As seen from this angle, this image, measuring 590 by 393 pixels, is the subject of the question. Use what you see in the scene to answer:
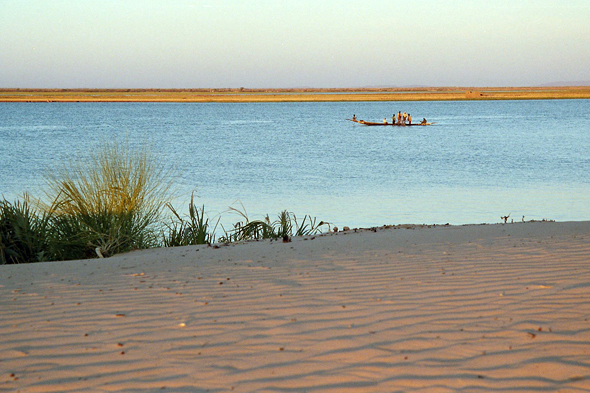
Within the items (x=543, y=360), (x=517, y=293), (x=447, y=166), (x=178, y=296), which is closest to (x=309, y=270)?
(x=178, y=296)

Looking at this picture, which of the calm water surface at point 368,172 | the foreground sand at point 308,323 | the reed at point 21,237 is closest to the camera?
the foreground sand at point 308,323

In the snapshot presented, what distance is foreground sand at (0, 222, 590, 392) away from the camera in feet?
12.6

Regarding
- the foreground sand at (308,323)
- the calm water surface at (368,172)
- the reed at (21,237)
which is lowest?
the calm water surface at (368,172)

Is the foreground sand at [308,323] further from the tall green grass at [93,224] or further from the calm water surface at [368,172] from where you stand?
the calm water surface at [368,172]

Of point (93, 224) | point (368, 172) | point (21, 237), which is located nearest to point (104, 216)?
point (93, 224)

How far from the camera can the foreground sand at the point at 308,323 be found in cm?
384

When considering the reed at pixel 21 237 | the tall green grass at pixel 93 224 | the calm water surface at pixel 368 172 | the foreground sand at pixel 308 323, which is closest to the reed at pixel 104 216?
the tall green grass at pixel 93 224

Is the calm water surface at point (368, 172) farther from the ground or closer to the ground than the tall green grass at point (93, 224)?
closer to the ground

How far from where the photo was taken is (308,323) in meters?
4.82

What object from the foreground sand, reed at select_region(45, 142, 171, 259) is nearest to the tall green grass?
reed at select_region(45, 142, 171, 259)

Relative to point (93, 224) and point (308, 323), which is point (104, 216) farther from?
point (308, 323)

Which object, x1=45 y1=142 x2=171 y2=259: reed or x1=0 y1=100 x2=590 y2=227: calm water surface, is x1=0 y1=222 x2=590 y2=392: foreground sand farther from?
x1=0 y1=100 x2=590 y2=227: calm water surface

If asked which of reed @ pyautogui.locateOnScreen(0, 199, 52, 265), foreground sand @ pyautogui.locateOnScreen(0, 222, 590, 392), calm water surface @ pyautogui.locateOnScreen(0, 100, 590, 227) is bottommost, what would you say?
calm water surface @ pyautogui.locateOnScreen(0, 100, 590, 227)

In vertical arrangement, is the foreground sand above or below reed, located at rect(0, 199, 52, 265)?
above
